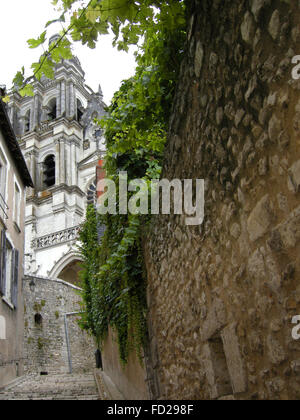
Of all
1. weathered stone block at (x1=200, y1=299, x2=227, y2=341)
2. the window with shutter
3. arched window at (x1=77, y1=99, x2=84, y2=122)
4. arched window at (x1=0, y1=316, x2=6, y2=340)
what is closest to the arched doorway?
the window with shutter

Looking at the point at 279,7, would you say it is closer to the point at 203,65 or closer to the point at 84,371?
the point at 203,65

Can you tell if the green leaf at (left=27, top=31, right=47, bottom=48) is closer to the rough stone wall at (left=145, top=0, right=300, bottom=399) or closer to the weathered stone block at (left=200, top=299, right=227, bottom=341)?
the rough stone wall at (left=145, top=0, right=300, bottom=399)

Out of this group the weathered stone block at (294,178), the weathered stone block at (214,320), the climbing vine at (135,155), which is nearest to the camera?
the weathered stone block at (294,178)

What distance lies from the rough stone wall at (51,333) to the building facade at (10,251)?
10.2ft

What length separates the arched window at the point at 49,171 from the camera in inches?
1210

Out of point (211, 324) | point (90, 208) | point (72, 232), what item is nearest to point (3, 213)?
point (90, 208)

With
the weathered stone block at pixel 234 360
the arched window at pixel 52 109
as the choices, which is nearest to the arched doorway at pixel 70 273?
the arched window at pixel 52 109

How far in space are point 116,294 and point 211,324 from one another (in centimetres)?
382

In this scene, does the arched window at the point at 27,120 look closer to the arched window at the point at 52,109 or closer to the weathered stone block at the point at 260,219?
the arched window at the point at 52,109

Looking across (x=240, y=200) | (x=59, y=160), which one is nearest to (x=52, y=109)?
(x=59, y=160)

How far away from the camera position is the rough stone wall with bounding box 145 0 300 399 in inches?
70.2

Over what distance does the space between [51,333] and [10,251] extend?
18.9 ft

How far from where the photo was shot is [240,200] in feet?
7.45

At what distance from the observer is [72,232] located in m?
23.7
